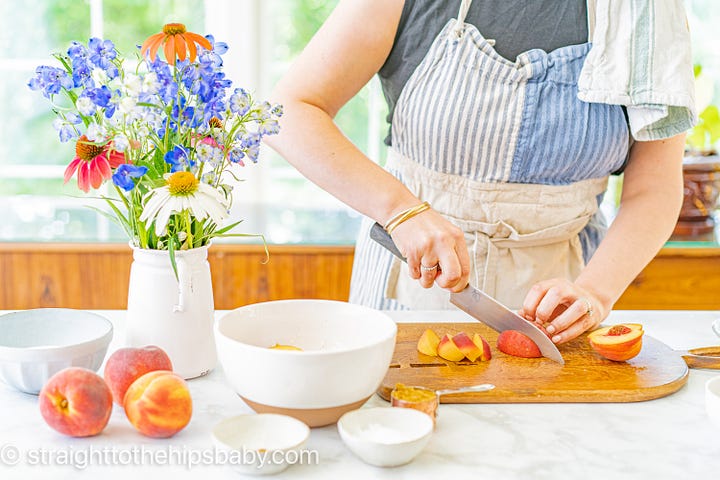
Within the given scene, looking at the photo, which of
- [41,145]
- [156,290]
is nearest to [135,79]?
[156,290]

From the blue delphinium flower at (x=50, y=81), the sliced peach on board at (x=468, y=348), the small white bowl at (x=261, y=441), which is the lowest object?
the small white bowl at (x=261, y=441)

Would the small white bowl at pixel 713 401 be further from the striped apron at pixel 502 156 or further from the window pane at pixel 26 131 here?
the window pane at pixel 26 131

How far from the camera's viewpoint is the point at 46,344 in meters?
1.13

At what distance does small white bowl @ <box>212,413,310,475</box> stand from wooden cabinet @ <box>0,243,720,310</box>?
1318mm

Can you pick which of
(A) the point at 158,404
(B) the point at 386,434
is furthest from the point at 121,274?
(B) the point at 386,434

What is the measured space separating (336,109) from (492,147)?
30cm

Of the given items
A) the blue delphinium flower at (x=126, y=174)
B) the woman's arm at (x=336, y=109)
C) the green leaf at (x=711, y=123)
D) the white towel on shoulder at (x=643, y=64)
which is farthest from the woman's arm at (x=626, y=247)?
the green leaf at (x=711, y=123)

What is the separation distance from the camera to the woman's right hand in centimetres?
124

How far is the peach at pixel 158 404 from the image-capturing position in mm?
932

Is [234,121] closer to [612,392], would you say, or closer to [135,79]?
[135,79]

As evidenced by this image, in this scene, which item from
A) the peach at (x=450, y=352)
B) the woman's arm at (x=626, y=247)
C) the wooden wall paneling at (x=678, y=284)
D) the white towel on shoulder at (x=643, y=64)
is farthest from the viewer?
the wooden wall paneling at (x=678, y=284)

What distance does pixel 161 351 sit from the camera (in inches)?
40.3

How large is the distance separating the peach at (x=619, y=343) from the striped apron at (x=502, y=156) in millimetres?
399

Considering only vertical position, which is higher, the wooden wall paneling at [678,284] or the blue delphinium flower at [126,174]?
the blue delphinium flower at [126,174]
